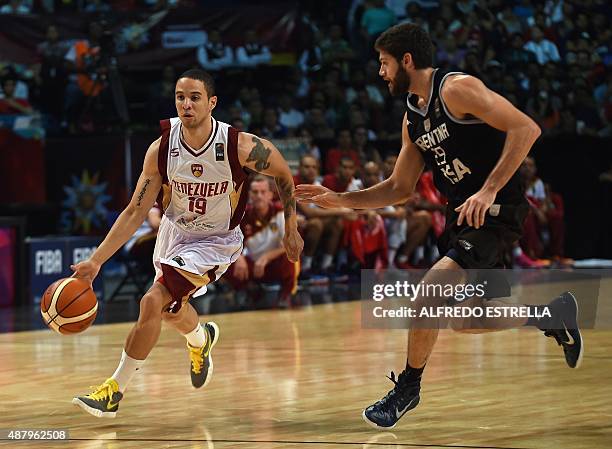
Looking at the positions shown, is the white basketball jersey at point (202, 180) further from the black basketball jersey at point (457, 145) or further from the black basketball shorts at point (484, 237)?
the black basketball shorts at point (484, 237)

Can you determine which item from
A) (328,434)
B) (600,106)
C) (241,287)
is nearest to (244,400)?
(328,434)

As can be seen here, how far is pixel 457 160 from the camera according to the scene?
19.9 feet

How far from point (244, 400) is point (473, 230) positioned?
1.68 metres

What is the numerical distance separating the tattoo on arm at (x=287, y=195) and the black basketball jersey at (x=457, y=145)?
33.5 inches

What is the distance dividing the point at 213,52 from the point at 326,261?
3.82m

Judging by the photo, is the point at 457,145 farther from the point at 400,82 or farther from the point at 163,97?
the point at 163,97

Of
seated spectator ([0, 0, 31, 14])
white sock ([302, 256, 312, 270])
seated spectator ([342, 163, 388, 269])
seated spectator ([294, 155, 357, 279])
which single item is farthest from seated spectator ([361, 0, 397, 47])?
white sock ([302, 256, 312, 270])

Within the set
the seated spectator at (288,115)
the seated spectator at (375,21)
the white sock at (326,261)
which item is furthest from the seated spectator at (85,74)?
the seated spectator at (375,21)

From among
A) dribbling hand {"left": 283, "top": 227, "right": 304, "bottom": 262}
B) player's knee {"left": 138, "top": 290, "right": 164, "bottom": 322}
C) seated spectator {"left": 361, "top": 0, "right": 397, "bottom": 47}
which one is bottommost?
player's knee {"left": 138, "top": 290, "right": 164, "bottom": 322}

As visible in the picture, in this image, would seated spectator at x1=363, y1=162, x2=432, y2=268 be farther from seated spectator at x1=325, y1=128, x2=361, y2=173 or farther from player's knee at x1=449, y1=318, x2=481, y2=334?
player's knee at x1=449, y1=318, x2=481, y2=334

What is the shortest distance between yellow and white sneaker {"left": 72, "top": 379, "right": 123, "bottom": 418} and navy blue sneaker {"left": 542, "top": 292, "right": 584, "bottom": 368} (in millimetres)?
2243

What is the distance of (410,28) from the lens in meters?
5.95

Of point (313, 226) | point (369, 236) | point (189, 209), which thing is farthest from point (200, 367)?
point (369, 236)

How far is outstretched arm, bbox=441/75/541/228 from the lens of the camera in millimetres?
5645
